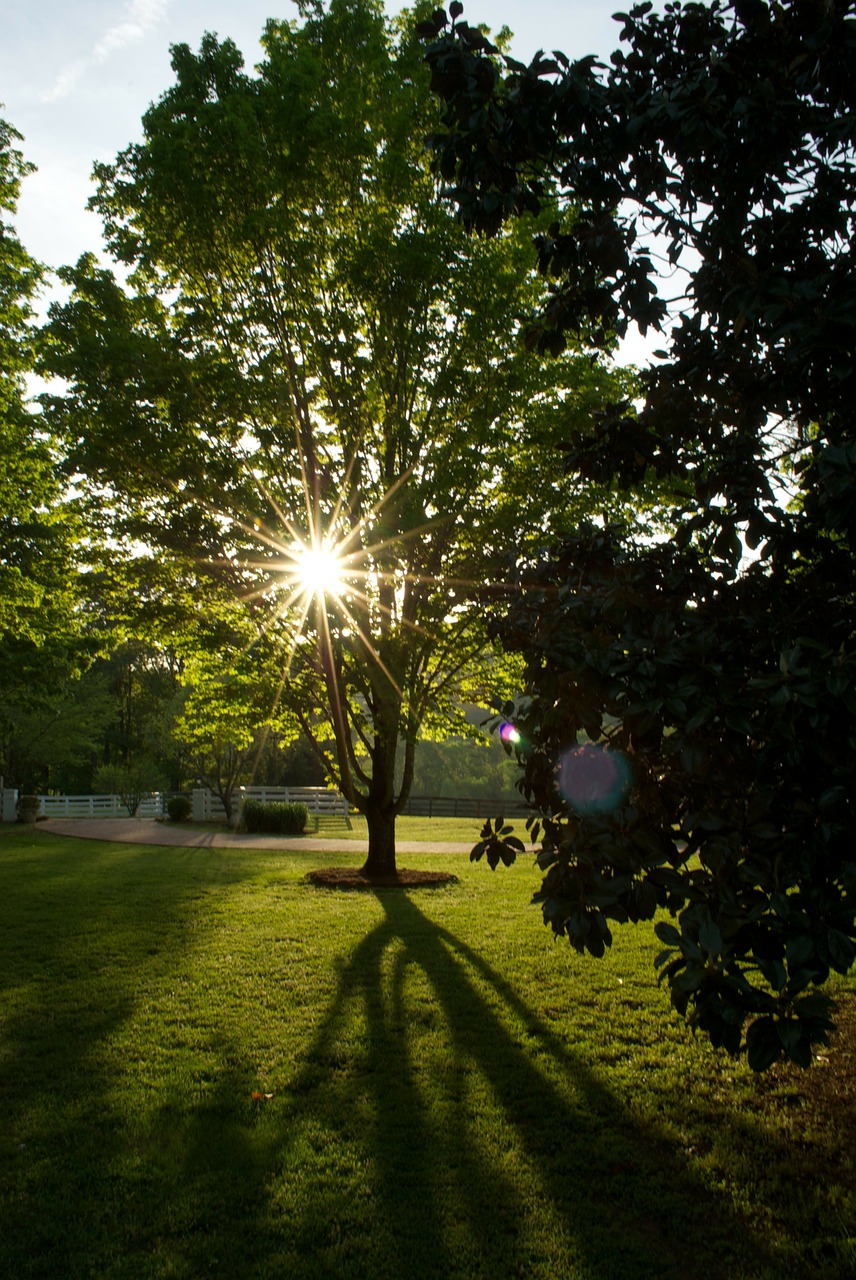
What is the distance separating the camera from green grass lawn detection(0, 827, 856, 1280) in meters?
3.54

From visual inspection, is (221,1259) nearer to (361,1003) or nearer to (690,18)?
(361,1003)

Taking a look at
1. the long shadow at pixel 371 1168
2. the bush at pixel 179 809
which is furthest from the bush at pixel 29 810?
the long shadow at pixel 371 1168

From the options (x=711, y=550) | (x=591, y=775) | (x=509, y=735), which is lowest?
(x=591, y=775)

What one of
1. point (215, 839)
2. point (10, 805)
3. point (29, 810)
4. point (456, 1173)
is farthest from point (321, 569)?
point (10, 805)

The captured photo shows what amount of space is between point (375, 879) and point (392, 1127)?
9.51 m

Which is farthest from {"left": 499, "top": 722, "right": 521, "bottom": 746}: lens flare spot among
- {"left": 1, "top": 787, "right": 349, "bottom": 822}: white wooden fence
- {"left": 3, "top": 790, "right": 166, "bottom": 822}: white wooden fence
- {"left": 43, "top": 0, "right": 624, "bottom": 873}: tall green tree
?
{"left": 3, "top": 790, "right": 166, "bottom": 822}: white wooden fence

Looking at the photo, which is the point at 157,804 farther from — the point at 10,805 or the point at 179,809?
the point at 179,809

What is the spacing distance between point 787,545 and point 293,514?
8583 millimetres

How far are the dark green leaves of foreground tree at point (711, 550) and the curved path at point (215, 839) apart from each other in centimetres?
1577

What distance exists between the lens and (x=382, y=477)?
37.9 ft

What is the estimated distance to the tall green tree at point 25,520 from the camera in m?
Result: 12.8

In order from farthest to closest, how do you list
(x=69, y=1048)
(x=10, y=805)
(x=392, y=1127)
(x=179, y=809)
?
(x=10, y=805)
(x=179, y=809)
(x=69, y=1048)
(x=392, y=1127)

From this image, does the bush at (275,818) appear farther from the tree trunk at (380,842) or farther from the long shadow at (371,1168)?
the long shadow at (371,1168)

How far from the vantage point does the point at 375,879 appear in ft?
46.1
